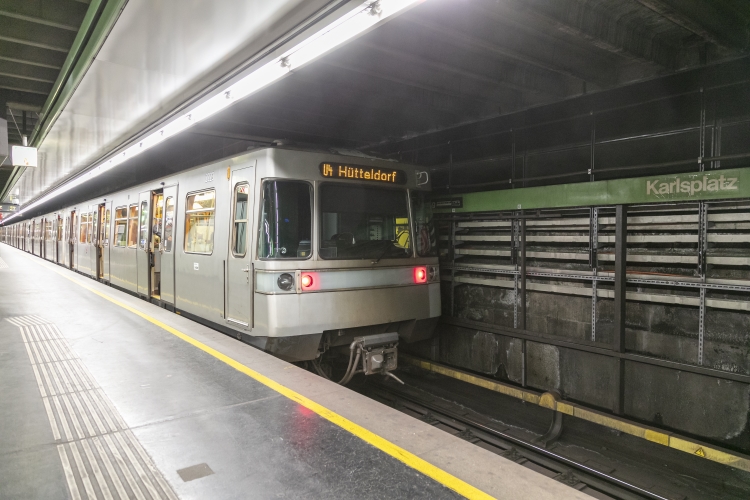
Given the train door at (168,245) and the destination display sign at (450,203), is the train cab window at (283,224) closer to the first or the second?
the train door at (168,245)

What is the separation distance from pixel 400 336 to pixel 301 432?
320 centimetres

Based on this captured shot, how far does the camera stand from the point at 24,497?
2.51m

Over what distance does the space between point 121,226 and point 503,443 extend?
950 cm

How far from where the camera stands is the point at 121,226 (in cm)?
1094

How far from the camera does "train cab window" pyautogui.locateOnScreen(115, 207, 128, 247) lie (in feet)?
34.6

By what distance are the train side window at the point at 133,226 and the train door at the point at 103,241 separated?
2192 millimetres

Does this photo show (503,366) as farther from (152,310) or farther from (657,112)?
(152,310)

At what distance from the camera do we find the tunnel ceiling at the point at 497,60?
4781mm

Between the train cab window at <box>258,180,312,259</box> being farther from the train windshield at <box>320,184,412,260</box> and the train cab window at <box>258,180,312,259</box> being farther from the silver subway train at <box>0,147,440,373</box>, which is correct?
the train windshield at <box>320,184,412,260</box>

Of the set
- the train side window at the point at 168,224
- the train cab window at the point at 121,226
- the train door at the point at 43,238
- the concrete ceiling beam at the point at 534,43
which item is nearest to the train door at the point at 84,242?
the train cab window at the point at 121,226

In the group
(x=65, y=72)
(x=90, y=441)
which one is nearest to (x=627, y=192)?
(x=90, y=441)

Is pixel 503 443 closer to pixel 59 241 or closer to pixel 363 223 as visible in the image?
pixel 363 223


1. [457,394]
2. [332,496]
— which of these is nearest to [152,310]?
[457,394]

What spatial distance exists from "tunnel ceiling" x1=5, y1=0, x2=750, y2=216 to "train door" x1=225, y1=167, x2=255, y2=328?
1.43 meters
